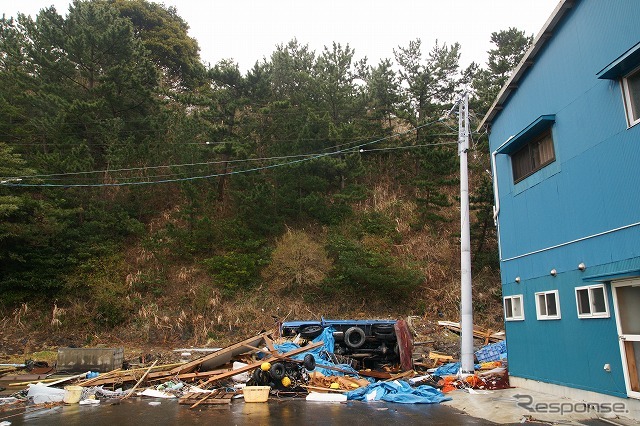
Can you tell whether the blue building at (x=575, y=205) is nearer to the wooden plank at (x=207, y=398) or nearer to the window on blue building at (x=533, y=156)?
the window on blue building at (x=533, y=156)

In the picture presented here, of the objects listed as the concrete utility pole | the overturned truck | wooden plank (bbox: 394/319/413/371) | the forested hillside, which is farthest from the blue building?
the forested hillside

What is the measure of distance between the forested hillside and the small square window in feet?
42.5

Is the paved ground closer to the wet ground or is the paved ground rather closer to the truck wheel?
the wet ground

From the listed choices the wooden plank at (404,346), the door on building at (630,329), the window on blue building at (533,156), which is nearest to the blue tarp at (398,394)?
the wooden plank at (404,346)

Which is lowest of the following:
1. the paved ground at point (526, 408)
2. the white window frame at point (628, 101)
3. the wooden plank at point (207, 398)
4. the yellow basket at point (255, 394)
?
the wooden plank at point (207, 398)

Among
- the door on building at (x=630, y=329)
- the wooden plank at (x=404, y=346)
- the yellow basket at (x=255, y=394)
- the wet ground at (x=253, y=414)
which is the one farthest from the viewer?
the wooden plank at (x=404, y=346)

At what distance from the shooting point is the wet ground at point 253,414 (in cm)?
777

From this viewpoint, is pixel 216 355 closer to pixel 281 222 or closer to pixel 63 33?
pixel 281 222

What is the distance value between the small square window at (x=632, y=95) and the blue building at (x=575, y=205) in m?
0.02

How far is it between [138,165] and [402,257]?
17.1 metres

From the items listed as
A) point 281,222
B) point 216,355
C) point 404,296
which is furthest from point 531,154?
point 281,222

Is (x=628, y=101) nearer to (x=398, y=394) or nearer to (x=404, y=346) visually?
(x=398, y=394)

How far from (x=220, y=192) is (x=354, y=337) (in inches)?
610

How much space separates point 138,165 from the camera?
1041 inches
